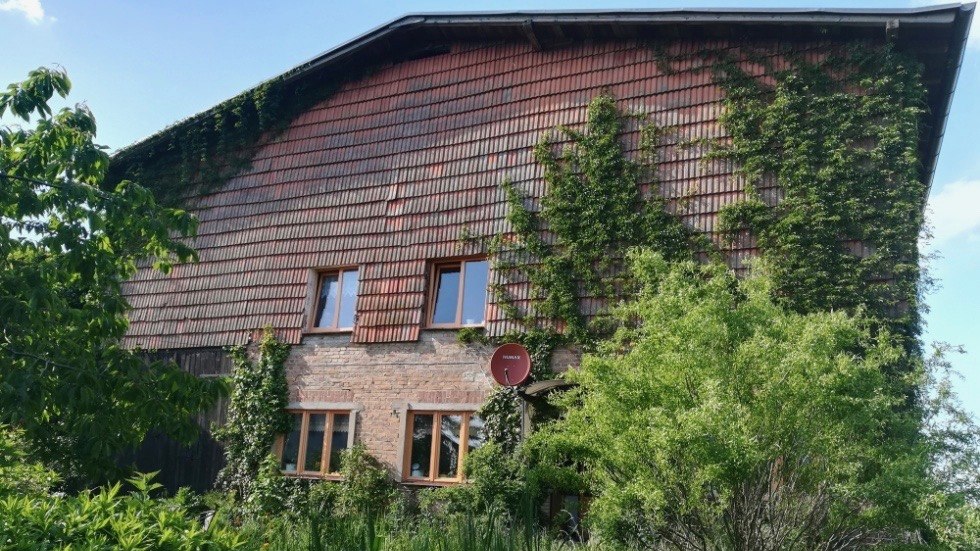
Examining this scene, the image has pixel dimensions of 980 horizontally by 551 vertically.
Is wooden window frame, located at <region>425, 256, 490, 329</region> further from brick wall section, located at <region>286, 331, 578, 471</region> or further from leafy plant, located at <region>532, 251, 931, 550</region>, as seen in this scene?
leafy plant, located at <region>532, 251, 931, 550</region>

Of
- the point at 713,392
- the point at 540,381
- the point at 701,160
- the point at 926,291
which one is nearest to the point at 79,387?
the point at 713,392

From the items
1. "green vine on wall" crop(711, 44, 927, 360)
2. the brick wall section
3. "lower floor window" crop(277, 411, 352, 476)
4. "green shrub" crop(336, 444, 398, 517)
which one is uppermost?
"green vine on wall" crop(711, 44, 927, 360)

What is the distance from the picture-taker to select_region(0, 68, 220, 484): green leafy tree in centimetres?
763

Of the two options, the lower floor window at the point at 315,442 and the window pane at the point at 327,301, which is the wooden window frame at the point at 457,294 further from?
the lower floor window at the point at 315,442

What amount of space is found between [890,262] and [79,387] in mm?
9574

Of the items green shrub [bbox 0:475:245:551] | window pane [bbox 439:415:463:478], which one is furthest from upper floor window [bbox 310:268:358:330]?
green shrub [bbox 0:475:245:551]

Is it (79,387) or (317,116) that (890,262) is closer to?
(79,387)

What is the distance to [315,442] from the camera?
48.6 ft

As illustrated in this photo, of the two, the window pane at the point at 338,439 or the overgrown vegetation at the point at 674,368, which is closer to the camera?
the overgrown vegetation at the point at 674,368

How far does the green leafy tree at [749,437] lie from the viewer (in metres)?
7.41

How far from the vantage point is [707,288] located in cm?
864

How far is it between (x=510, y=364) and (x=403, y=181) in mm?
4309

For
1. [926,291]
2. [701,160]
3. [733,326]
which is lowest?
[733,326]

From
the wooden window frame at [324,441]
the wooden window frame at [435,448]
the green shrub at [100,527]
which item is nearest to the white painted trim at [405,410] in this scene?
the wooden window frame at [435,448]
